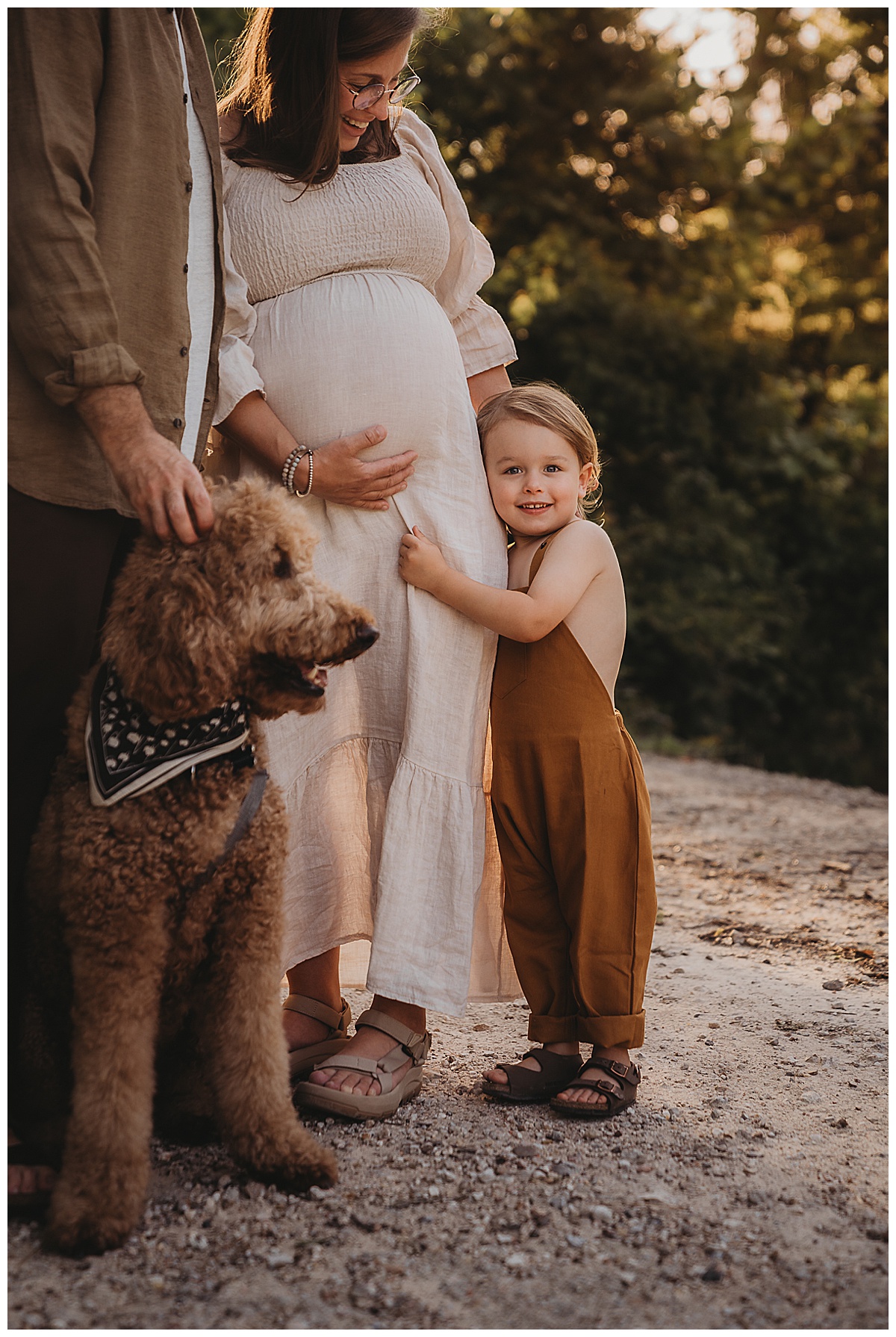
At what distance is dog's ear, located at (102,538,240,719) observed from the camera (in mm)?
2092

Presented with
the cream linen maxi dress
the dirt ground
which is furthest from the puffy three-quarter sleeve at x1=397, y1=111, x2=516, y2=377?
the dirt ground

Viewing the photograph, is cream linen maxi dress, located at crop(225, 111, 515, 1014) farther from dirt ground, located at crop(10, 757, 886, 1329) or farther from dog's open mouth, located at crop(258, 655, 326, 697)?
dog's open mouth, located at crop(258, 655, 326, 697)

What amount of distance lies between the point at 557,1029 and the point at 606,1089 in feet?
0.68

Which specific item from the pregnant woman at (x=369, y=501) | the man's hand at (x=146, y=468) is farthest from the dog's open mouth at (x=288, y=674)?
the pregnant woman at (x=369, y=501)

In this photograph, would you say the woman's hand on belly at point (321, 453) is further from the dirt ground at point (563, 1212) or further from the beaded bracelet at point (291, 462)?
the dirt ground at point (563, 1212)

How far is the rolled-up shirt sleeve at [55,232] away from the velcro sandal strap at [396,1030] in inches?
66.7

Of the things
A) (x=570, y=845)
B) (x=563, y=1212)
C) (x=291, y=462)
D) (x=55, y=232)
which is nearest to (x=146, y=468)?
(x=55, y=232)

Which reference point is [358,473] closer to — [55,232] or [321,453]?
[321,453]

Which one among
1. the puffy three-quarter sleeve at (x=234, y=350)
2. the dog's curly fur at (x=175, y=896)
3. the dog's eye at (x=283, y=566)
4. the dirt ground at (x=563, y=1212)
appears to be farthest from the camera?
the puffy three-quarter sleeve at (x=234, y=350)

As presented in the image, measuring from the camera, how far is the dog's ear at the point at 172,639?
209 cm

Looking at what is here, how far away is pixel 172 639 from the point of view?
2086 mm

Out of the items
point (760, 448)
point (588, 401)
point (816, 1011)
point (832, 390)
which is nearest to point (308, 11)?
point (816, 1011)

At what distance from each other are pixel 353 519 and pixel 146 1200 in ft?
5.30

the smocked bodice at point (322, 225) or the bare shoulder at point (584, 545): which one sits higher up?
the smocked bodice at point (322, 225)
